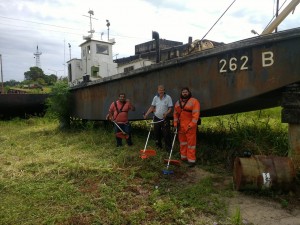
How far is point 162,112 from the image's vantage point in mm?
6684

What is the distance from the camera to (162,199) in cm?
420

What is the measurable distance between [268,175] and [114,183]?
2.23 m

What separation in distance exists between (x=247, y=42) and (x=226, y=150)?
2.30 m

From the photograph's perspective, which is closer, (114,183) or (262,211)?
(262,211)

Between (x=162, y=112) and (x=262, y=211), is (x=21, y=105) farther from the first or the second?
(x=262, y=211)

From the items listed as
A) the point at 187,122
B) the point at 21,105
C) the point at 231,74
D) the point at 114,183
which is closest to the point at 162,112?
the point at 187,122

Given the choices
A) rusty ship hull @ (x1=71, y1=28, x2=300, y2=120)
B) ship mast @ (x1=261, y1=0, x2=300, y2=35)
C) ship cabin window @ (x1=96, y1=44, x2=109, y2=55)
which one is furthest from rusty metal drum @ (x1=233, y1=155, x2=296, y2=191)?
ship cabin window @ (x1=96, y1=44, x2=109, y2=55)

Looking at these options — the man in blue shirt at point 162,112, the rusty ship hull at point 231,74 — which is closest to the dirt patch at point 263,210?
the rusty ship hull at point 231,74

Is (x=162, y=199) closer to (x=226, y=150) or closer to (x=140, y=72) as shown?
(x=226, y=150)

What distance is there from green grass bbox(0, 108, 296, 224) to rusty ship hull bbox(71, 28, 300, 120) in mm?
952

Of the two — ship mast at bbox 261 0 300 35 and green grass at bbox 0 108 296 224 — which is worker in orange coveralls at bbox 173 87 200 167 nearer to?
green grass at bbox 0 108 296 224

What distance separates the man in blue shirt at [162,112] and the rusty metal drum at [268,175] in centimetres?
247

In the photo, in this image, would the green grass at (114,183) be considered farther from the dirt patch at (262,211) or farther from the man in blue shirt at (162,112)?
the man in blue shirt at (162,112)

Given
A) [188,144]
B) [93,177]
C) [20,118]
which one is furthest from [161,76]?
[20,118]
